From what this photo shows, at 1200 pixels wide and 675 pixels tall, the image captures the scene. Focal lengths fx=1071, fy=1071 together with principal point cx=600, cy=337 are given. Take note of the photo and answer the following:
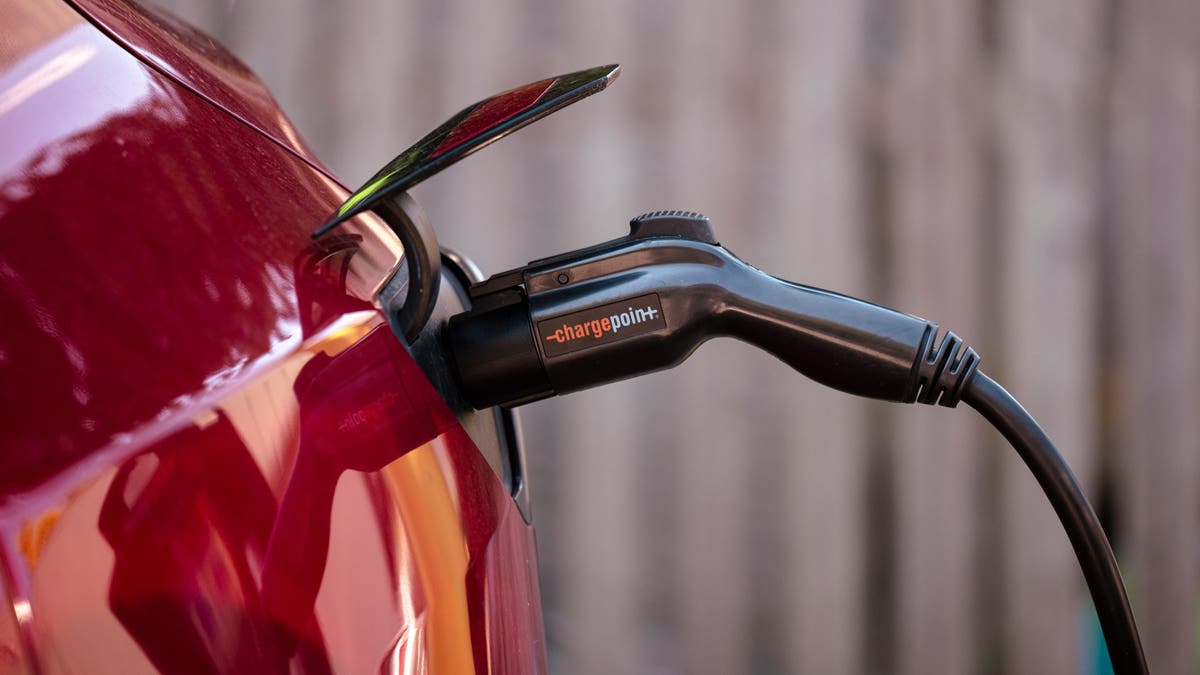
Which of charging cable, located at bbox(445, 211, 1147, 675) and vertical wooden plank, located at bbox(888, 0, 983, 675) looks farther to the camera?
vertical wooden plank, located at bbox(888, 0, 983, 675)

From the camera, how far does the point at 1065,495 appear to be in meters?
0.49

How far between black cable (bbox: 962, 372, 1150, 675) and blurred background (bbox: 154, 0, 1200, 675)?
126 cm

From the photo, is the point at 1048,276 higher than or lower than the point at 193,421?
higher

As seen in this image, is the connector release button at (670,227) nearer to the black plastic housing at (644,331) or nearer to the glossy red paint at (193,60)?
the black plastic housing at (644,331)

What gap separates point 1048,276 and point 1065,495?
4.73ft

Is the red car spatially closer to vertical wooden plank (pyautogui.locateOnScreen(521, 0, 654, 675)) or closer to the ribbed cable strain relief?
the ribbed cable strain relief

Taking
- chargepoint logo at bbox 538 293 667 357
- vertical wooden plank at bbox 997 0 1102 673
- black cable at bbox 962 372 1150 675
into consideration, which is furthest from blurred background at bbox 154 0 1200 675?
chargepoint logo at bbox 538 293 667 357

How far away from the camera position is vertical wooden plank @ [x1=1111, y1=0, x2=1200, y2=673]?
5.93 feet

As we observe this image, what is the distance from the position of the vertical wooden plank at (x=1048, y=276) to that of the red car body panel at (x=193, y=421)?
1.61 metres

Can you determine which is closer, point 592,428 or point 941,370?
point 941,370

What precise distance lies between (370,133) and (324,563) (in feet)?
5.33

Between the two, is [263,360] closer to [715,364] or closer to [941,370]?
[941,370]

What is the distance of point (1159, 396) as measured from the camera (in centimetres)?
186

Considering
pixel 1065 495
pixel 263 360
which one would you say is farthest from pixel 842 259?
pixel 263 360
